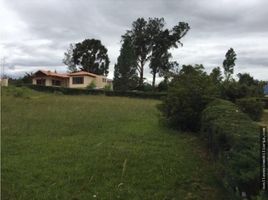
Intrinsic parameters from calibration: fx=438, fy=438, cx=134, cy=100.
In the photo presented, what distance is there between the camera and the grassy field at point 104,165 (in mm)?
5918

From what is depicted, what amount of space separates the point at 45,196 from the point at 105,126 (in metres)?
6.92

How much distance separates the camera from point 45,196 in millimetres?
5680

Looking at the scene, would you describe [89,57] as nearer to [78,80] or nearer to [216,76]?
Answer: [78,80]

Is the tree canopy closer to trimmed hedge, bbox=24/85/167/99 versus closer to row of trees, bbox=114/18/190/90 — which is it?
row of trees, bbox=114/18/190/90

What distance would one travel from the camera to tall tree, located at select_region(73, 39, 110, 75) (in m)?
74.3

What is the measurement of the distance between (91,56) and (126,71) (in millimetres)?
15032

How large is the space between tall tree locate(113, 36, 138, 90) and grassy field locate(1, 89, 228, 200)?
165ft

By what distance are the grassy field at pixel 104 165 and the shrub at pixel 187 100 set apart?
0.93 metres

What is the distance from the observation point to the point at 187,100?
40.9 ft

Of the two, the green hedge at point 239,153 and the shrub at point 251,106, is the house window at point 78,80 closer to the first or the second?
the shrub at point 251,106

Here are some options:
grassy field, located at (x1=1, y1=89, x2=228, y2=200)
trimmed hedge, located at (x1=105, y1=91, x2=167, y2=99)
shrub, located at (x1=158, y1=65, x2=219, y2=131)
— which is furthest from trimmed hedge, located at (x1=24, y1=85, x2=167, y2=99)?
grassy field, located at (x1=1, y1=89, x2=228, y2=200)

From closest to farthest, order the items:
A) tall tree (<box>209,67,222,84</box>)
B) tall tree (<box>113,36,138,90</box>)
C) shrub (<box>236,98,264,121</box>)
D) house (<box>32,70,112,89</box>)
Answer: tall tree (<box>209,67,222,84</box>) < shrub (<box>236,98,264,121</box>) < tall tree (<box>113,36,138,90</box>) < house (<box>32,70,112,89</box>)

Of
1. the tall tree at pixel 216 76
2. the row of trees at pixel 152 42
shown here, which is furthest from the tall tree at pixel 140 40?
the tall tree at pixel 216 76

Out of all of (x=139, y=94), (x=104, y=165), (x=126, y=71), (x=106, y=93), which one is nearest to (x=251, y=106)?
(x=104, y=165)
